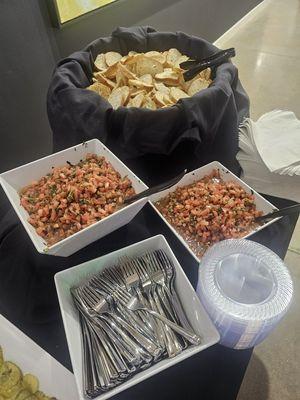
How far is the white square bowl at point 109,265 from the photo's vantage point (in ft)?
1.19

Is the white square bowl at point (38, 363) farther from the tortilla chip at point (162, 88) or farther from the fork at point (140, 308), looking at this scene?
the tortilla chip at point (162, 88)

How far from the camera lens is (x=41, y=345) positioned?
48 centimetres

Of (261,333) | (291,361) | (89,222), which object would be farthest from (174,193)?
(291,361)

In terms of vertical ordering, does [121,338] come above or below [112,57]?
below

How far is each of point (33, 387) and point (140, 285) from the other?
0.19 meters

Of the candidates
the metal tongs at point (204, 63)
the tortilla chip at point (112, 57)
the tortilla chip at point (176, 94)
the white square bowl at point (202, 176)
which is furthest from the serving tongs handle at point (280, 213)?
the tortilla chip at point (112, 57)

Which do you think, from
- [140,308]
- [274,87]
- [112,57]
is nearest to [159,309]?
[140,308]

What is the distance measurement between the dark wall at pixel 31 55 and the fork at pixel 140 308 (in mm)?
953

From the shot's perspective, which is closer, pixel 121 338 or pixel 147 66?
pixel 121 338

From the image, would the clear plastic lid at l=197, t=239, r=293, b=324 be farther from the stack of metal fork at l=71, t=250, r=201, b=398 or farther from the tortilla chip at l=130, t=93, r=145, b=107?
the tortilla chip at l=130, t=93, r=145, b=107

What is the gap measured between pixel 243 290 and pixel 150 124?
40 centimetres

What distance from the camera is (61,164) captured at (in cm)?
65

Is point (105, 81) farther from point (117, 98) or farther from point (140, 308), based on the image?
point (140, 308)

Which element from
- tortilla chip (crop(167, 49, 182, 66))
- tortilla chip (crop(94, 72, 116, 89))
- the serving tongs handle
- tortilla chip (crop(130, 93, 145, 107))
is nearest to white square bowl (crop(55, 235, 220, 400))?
the serving tongs handle
